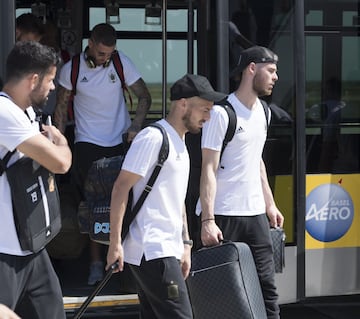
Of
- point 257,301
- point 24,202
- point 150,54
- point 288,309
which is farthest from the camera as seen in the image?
point 288,309

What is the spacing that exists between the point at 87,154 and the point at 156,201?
1.99m

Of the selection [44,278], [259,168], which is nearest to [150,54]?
[259,168]

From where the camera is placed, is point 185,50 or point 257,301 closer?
point 257,301

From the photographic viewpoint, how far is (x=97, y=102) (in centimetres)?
596

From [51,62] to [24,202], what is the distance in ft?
2.07

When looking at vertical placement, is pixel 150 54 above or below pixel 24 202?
above

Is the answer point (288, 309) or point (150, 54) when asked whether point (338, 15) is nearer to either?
point (150, 54)

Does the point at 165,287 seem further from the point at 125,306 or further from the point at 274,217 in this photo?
the point at 125,306

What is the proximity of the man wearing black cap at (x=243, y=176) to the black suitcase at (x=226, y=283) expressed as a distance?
0.10 m

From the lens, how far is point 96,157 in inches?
236

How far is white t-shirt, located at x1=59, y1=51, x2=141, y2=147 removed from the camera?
234 inches

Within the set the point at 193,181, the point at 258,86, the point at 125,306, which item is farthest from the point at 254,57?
the point at 125,306

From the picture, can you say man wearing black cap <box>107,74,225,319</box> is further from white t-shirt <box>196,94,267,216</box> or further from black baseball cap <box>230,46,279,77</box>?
black baseball cap <box>230,46,279,77</box>

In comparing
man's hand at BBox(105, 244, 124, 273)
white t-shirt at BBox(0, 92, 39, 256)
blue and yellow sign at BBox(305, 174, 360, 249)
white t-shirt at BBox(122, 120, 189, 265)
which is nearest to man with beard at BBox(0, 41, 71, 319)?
white t-shirt at BBox(0, 92, 39, 256)
